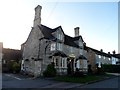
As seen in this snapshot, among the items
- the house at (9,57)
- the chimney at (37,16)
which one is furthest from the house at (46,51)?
the house at (9,57)

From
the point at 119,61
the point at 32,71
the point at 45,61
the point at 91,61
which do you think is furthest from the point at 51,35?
the point at 119,61

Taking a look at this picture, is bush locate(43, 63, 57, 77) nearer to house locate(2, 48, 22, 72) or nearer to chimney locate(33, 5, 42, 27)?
chimney locate(33, 5, 42, 27)

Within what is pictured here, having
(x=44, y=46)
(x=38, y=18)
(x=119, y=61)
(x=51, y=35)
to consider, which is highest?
(x=38, y=18)

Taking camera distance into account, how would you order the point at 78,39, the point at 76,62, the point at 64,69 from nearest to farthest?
1. the point at 64,69
2. the point at 76,62
3. the point at 78,39

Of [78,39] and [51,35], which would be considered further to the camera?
[78,39]

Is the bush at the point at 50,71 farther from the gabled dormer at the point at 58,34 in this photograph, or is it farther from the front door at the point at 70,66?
the front door at the point at 70,66

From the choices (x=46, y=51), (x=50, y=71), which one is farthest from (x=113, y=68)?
(x=50, y=71)

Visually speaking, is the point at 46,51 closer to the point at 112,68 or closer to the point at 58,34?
the point at 58,34

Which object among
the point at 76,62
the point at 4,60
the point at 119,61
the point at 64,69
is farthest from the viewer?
the point at 119,61

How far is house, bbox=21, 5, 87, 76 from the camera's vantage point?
28.5m

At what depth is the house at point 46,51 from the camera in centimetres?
2853

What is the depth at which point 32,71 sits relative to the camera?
2975 cm

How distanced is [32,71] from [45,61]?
11.6ft

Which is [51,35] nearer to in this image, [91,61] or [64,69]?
[64,69]
